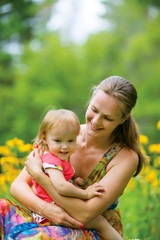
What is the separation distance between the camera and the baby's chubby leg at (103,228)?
214 cm

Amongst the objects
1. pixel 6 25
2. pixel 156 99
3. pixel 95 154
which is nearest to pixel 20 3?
pixel 6 25

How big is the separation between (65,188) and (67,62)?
10574 millimetres

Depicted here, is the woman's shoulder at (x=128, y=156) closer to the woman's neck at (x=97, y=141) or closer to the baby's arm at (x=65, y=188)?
the woman's neck at (x=97, y=141)

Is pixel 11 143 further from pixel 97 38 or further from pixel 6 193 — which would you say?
pixel 97 38

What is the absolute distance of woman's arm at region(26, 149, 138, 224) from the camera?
79.2 inches

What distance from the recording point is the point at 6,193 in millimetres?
3285

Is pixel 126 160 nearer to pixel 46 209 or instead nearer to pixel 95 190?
pixel 95 190

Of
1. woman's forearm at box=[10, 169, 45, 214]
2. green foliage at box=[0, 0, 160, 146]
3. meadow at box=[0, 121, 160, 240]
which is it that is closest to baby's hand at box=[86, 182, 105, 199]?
woman's forearm at box=[10, 169, 45, 214]

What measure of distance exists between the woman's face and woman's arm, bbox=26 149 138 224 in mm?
225

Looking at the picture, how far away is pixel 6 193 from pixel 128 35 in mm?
11850

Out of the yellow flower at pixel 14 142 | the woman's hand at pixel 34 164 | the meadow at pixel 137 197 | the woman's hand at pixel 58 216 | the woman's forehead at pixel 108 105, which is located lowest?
the meadow at pixel 137 197

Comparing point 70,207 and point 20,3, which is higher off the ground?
point 20,3

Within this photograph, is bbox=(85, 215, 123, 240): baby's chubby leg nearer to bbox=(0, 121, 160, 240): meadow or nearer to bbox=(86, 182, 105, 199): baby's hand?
bbox=(86, 182, 105, 199): baby's hand

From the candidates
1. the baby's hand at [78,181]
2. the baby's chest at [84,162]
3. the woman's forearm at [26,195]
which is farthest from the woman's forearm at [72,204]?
the baby's chest at [84,162]
